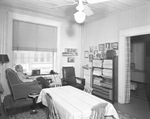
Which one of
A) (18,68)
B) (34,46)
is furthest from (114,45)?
(18,68)

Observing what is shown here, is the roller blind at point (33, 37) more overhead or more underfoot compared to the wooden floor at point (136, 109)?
more overhead

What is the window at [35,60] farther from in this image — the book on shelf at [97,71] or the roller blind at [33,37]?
the book on shelf at [97,71]

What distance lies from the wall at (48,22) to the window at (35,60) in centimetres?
27

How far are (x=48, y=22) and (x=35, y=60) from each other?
1488 millimetres

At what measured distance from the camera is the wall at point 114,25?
3349 millimetres

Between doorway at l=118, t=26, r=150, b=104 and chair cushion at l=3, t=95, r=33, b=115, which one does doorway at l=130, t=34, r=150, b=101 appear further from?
chair cushion at l=3, t=95, r=33, b=115

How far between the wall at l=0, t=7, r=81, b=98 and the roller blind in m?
0.18

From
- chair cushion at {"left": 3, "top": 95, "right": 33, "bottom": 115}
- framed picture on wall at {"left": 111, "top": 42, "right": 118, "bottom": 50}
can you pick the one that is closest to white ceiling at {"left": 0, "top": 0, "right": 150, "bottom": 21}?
framed picture on wall at {"left": 111, "top": 42, "right": 118, "bottom": 50}

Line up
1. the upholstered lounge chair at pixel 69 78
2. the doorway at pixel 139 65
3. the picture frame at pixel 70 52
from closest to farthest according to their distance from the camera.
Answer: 1. the upholstered lounge chair at pixel 69 78
2. the doorway at pixel 139 65
3. the picture frame at pixel 70 52

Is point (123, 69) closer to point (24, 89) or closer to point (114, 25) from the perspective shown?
point (114, 25)

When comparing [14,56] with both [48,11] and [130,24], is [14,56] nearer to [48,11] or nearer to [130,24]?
[48,11]

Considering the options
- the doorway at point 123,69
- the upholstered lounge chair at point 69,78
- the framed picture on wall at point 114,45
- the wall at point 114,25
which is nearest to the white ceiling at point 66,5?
the wall at point 114,25

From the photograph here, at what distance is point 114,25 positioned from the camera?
161 inches

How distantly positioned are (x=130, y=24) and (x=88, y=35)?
1904mm
